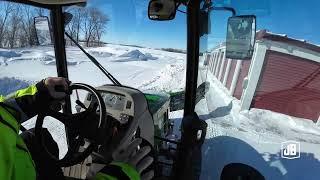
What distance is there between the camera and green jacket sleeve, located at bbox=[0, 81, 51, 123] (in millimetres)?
2649

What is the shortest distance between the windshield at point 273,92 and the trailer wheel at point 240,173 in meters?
0.04

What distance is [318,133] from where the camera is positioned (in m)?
2.13

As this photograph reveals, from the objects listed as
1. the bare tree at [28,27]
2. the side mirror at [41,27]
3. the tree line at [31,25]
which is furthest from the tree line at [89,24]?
the bare tree at [28,27]

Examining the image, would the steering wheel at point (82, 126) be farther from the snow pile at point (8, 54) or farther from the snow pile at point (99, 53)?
the snow pile at point (8, 54)

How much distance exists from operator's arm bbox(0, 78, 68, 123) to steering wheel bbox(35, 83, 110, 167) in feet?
0.51

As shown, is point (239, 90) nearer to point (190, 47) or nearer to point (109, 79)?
point (190, 47)

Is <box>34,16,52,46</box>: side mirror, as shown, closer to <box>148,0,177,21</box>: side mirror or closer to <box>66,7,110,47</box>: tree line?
<box>66,7,110,47</box>: tree line

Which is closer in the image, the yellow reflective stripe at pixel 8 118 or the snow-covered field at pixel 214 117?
the yellow reflective stripe at pixel 8 118

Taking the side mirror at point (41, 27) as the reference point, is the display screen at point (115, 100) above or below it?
below

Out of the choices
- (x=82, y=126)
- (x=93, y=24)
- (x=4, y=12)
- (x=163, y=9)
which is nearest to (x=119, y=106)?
(x=82, y=126)

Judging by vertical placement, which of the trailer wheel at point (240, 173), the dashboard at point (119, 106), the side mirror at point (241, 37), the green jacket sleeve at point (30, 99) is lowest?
the trailer wheel at point (240, 173)

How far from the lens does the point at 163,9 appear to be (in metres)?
2.51

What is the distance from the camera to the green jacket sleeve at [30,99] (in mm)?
2649

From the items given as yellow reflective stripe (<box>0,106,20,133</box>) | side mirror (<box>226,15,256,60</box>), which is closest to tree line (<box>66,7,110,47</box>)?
side mirror (<box>226,15,256,60</box>)
